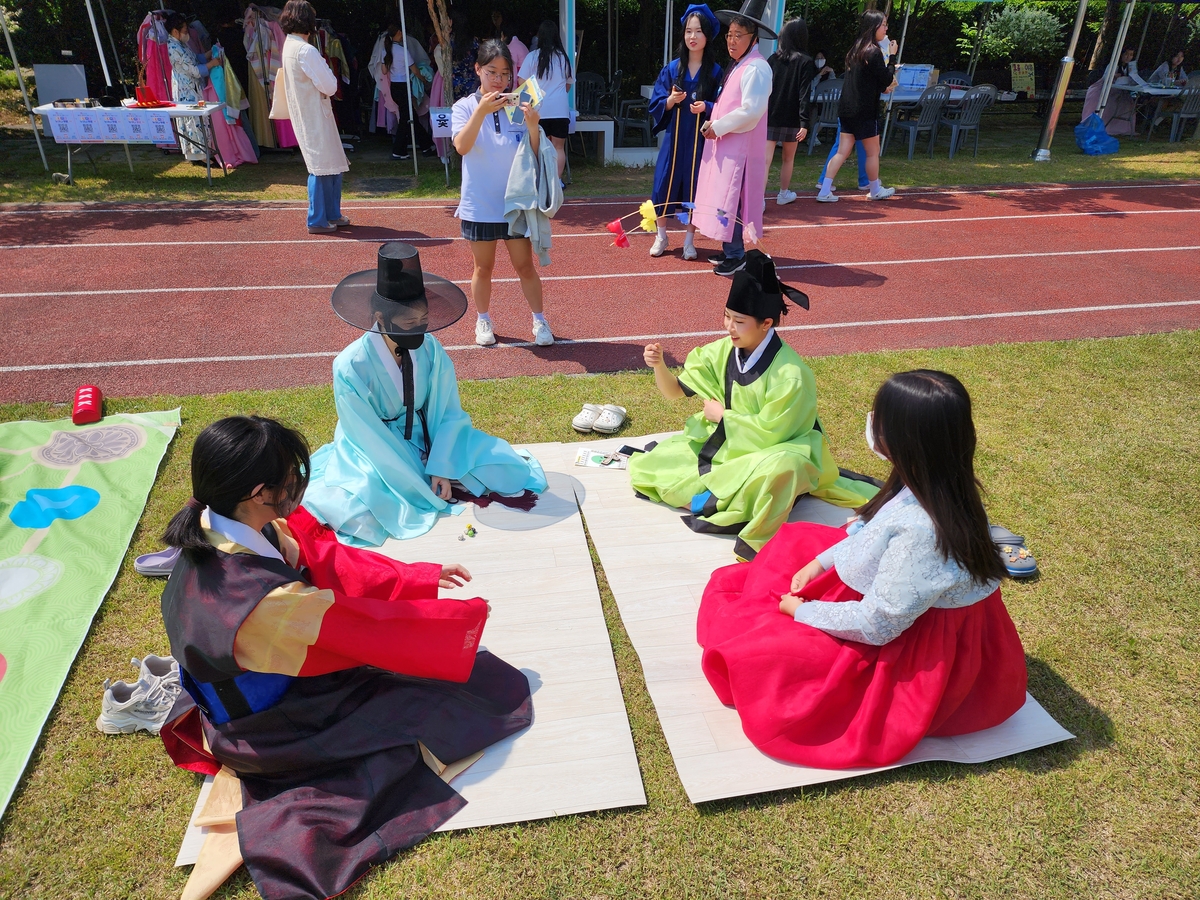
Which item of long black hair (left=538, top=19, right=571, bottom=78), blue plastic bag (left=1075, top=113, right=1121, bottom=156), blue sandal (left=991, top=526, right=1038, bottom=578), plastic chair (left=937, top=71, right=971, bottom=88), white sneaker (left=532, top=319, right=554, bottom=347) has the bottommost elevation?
blue sandal (left=991, top=526, right=1038, bottom=578)

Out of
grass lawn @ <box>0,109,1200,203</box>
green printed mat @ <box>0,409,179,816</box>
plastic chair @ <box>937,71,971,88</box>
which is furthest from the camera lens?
plastic chair @ <box>937,71,971,88</box>

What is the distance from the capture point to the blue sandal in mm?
4066

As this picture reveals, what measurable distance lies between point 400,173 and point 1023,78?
1270 cm

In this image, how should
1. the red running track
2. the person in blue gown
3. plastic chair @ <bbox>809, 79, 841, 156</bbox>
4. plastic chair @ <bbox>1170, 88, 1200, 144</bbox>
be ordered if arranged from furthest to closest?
plastic chair @ <bbox>1170, 88, 1200, 144</bbox> < plastic chair @ <bbox>809, 79, 841, 156</bbox> < the person in blue gown < the red running track

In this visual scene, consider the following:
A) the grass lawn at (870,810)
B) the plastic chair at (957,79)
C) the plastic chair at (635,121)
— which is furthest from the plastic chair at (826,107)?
the grass lawn at (870,810)

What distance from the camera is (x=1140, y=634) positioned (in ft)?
12.3

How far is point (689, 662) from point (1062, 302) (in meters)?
6.35

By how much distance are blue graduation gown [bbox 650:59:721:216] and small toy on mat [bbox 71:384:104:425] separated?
5.28 m

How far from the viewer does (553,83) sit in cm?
1032

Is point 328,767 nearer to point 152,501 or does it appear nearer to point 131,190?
point 152,501

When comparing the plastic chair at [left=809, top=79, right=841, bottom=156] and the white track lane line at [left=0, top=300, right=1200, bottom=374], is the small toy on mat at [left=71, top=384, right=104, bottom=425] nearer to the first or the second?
the white track lane line at [left=0, top=300, right=1200, bottom=374]

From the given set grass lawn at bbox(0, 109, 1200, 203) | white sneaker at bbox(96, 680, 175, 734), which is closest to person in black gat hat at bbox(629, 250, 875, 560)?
white sneaker at bbox(96, 680, 175, 734)

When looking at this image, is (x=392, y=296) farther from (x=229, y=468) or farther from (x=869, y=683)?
(x=869, y=683)

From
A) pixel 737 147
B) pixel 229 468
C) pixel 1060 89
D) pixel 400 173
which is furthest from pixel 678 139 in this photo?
pixel 1060 89
